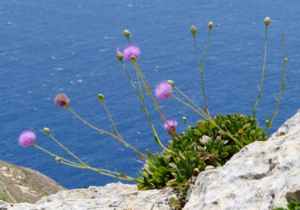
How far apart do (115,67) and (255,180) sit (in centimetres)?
2595

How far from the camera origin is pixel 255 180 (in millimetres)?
2426

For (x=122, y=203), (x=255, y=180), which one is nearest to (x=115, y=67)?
(x=122, y=203)

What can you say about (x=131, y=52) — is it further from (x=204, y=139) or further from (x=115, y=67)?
(x=115, y=67)

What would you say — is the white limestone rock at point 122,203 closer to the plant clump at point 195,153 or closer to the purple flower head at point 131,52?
the plant clump at point 195,153

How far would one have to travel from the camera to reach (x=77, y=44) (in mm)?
31312

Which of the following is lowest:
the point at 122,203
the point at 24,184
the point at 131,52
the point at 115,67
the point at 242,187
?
the point at 242,187

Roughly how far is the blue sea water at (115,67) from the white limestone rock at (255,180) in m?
13.3

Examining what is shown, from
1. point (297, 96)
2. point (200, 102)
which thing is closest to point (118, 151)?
point (200, 102)

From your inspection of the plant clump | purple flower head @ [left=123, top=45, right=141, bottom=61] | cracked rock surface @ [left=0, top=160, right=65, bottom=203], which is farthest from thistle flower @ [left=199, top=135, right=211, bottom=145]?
cracked rock surface @ [left=0, top=160, right=65, bottom=203]

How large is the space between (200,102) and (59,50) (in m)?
11.9

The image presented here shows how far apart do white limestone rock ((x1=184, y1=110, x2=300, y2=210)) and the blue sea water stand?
43.7ft

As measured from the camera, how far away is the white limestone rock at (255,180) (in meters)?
2.13

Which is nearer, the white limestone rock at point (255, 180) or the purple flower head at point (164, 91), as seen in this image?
the white limestone rock at point (255, 180)

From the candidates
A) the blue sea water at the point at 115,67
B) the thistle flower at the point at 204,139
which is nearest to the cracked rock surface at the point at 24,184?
the thistle flower at the point at 204,139
